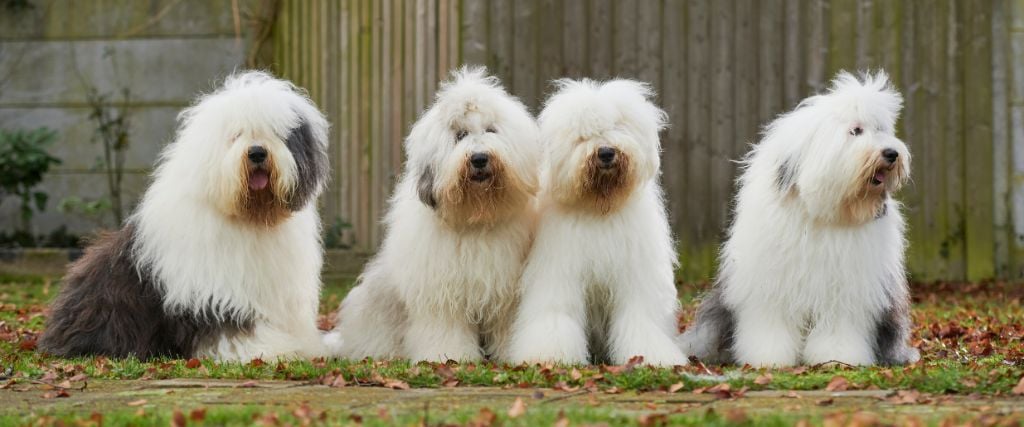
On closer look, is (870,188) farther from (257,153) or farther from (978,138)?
(978,138)

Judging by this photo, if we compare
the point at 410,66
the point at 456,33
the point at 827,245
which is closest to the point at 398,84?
the point at 410,66

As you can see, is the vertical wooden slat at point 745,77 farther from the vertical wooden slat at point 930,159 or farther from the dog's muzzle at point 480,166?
the dog's muzzle at point 480,166

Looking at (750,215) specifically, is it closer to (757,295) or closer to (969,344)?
(757,295)

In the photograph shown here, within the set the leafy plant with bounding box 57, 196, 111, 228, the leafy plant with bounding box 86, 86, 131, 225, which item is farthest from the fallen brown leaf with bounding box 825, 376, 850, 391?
the leafy plant with bounding box 86, 86, 131, 225

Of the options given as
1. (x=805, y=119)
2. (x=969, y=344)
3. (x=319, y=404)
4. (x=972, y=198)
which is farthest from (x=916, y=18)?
(x=319, y=404)

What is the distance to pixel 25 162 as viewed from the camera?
12.8 metres

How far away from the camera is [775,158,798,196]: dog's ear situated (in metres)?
6.71

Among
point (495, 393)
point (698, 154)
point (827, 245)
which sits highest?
point (698, 154)

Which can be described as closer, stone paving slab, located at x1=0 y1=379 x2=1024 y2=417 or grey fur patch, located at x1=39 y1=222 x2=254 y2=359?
stone paving slab, located at x1=0 y1=379 x2=1024 y2=417

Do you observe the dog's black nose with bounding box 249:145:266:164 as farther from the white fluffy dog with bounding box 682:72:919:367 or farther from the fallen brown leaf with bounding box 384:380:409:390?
the white fluffy dog with bounding box 682:72:919:367

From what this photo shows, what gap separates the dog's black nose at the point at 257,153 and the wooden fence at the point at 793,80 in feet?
14.8

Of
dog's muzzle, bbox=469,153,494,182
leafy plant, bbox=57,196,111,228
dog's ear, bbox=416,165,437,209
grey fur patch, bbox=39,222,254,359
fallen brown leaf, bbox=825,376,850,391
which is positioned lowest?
fallen brown leaf, bbox=825,376,850,391

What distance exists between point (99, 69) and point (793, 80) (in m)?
6.16

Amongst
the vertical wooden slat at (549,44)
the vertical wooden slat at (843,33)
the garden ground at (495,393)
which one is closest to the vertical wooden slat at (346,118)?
the vertical wooden slat at (549,44)
